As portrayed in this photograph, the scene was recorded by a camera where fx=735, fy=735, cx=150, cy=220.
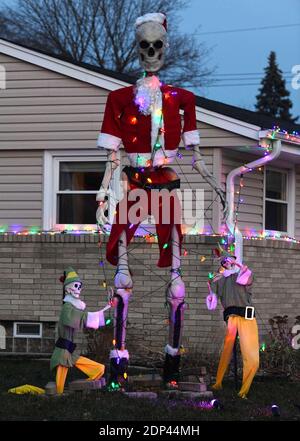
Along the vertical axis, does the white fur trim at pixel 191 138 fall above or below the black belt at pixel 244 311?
above

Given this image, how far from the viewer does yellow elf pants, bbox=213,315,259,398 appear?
662cm

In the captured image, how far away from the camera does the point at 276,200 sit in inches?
440

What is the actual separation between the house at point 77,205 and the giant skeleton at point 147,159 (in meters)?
2.93

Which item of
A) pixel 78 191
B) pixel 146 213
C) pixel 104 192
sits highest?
pixel 78 191

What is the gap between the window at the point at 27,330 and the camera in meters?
10.2

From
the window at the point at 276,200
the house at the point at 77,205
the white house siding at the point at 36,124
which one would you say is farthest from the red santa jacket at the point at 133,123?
the window at the point at 276,200

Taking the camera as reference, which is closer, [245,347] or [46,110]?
[245,347]

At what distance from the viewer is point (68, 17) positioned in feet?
98.7

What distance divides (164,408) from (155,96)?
9.10 feet

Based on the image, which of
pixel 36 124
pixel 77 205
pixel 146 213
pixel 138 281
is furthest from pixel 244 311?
pixel 36 124

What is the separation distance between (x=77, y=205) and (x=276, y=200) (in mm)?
3063

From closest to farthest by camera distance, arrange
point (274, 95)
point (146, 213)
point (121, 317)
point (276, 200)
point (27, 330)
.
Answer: point (121, 317), point (146, 213), point (27, 330), point (276, 200), point (274, 95)

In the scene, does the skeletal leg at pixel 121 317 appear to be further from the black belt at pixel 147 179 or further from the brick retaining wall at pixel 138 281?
the brick retaining wall at pixel 138 281

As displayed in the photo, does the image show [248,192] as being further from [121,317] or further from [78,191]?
[121,317]
